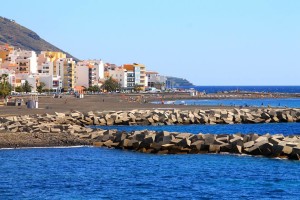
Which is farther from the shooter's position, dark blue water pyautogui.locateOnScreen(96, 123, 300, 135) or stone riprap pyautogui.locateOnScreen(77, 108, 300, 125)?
stone riprap pyautogui.locateOnScreen(77, 108, 300, 125)

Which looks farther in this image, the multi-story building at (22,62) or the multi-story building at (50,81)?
the multi-story building at (22,62)

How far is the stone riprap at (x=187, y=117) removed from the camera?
2355 inches

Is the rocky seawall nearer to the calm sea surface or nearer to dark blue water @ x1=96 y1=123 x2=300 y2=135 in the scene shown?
the calm sea surface

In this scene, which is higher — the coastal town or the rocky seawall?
the coastal town

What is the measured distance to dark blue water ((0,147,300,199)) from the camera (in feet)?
80.4

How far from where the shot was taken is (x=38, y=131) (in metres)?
43.6

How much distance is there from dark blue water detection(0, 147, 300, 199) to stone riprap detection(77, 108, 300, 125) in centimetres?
2368

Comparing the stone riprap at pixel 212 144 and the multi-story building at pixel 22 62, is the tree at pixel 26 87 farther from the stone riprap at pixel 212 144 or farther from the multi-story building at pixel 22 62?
the stone riprap at pixel 212 144

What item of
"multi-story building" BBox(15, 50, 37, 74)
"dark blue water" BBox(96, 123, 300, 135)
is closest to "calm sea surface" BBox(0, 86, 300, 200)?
"dark blue water" BBox(96, 123, 300, 135)

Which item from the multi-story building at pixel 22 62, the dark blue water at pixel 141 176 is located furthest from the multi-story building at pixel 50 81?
the dark blue water at pixel 141 176

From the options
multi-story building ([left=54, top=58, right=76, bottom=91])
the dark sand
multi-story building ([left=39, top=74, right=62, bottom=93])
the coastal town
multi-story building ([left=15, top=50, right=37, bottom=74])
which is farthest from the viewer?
multi-story building ([left=54, top=58, right=76, bottom=91])

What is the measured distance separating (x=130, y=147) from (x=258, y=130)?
799 inches

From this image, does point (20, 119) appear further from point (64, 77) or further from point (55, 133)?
point (64, 77)

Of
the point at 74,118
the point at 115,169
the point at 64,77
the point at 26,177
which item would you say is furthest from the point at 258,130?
the point at 64,77
